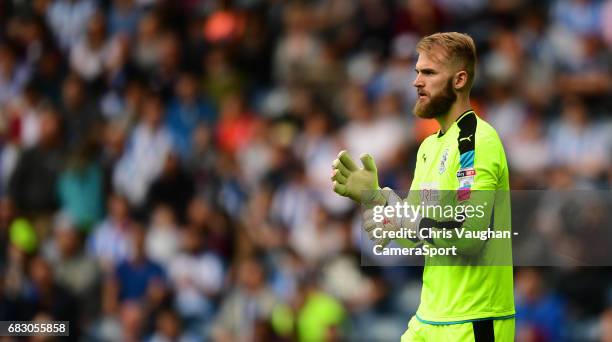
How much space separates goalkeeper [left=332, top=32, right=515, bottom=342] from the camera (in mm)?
4785

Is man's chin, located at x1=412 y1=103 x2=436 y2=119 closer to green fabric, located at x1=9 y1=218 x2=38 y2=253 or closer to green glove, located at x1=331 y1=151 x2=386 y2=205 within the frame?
green glove, located at x1=331 y1=151 x2=386 y2=205

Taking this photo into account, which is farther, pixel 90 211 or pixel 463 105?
pixel 90 211

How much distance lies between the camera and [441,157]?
5.02 m

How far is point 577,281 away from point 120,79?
22.6 ft

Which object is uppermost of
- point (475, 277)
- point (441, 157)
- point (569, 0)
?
point (569, 0)

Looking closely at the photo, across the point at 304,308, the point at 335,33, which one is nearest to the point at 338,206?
the point at 304,308

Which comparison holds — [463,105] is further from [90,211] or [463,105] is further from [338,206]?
[90,211]

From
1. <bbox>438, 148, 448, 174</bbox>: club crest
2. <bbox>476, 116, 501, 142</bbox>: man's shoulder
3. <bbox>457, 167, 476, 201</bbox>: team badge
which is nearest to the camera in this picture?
<bbox>457, 167, 476, 201</bbox>: team badge

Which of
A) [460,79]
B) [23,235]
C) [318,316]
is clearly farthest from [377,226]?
[23,235]

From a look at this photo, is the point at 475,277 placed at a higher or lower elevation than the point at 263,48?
lower

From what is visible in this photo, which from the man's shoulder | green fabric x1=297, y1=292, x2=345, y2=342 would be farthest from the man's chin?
green fabric x1=297, y1=292, x2=345, y2=342

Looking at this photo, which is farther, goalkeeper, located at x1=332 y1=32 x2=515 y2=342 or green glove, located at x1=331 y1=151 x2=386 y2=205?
green glove, located at x1=331 y1=151 x2=386 y2=205

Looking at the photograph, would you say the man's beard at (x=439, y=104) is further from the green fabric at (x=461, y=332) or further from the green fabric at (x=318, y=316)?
the green fabric at (x=318, y=316)

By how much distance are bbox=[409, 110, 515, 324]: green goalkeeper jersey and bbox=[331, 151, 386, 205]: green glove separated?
0.22 meters
